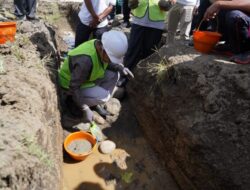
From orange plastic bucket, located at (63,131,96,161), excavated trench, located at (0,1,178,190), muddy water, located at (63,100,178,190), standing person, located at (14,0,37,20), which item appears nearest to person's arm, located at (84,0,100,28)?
excavated trench, located at (0,1,178,190)

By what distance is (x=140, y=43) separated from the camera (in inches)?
192

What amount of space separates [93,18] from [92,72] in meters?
1.05

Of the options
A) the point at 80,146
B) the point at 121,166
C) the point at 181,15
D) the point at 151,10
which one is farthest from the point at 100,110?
Result: the point at 181,15

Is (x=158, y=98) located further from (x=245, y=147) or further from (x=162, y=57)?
(x=245, y=147)

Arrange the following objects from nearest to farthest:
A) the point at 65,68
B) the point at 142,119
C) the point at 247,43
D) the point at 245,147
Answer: the point at 245,147, the point at 247,43, the point at 65,68, the point at 142,119

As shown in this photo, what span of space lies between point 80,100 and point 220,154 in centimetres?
186

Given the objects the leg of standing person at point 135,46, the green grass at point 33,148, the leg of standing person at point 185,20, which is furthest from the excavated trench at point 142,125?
the leg of standing person at point 185,20

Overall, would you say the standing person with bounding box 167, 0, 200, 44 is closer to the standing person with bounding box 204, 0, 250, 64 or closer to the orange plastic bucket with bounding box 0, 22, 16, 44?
the standing person with bounding box 204, 0, 250, 64

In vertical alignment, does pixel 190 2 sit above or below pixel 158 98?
above

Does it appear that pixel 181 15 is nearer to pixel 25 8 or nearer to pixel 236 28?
pixel 236 28

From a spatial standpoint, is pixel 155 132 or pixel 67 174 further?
pixel 155 132

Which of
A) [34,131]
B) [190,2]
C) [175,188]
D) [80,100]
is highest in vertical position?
[190,2]

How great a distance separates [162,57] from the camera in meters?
4.24

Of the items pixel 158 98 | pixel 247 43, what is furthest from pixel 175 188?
pixel 247 43
